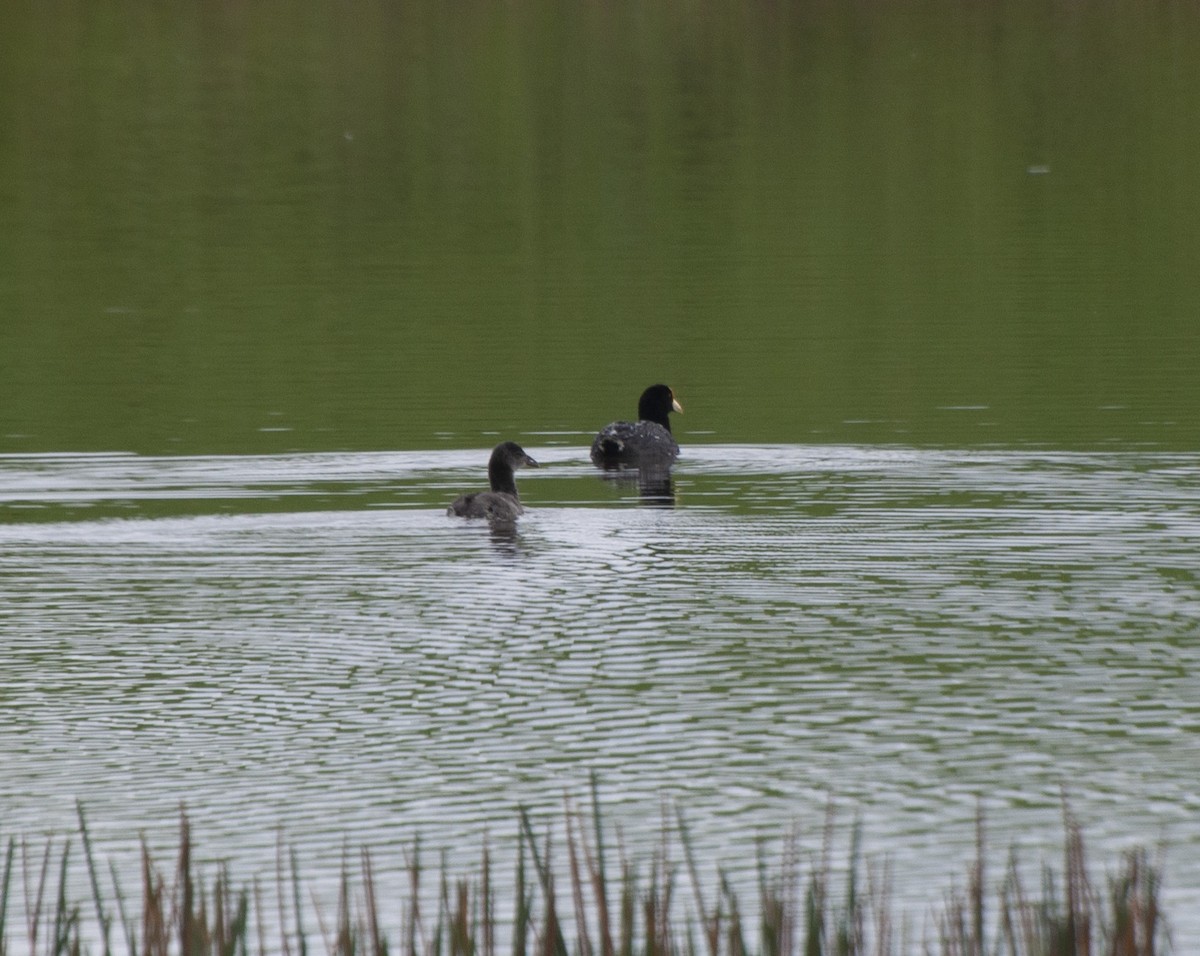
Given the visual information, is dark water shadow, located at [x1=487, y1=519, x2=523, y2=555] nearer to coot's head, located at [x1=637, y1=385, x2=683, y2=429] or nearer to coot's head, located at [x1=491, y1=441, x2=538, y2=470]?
coot's head, located at [x1=491, y1=441, x2=538, y2=470]

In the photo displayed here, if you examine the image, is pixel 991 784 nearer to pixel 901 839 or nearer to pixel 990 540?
pixel 901 839

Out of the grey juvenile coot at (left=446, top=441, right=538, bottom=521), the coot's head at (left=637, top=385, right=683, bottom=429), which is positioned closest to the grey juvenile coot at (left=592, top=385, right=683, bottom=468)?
the coot's head at (left=637, top=385, right=683, bottom=429)

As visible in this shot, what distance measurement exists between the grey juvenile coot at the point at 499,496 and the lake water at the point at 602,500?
183 millimetres

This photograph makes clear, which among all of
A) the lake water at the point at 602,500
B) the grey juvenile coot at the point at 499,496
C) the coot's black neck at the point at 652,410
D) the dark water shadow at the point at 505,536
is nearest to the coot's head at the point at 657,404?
the coot's black neck at the point at 652,410

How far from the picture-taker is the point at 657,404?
20.0 meters

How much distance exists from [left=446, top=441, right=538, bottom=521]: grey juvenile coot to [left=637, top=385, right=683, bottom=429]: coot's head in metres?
3.01

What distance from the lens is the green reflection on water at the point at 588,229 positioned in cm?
2203

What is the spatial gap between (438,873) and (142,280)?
25.0m

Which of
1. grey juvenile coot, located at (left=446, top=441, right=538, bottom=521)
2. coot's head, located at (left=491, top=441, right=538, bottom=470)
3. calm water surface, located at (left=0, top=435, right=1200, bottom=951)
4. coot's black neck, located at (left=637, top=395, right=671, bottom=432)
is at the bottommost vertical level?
calm water surface, located at (left=0, top=435, right=1200, bottom=951)

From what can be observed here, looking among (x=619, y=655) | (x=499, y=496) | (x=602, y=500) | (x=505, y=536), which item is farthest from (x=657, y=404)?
(x=619, y=655)

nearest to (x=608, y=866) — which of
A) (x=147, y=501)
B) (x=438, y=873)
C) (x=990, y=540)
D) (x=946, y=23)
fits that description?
(x=438, y=873)

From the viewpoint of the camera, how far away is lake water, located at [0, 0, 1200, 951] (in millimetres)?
9695

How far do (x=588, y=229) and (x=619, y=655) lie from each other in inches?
1130

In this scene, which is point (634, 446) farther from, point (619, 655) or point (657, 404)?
point (619, 655)
